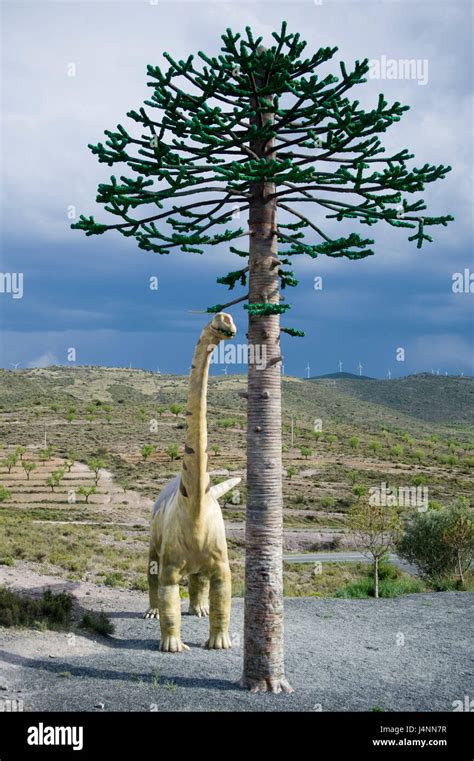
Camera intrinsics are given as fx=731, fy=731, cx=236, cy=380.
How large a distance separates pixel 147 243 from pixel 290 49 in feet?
11.6

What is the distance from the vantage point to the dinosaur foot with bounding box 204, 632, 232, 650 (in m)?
12.2

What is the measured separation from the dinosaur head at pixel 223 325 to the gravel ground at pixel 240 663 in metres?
4.89

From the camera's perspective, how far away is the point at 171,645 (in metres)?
11.9

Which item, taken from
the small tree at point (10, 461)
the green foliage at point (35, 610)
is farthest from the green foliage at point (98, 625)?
the small tree at point (10, 461)

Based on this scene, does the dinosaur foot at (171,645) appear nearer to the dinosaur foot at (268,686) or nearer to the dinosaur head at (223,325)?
the dinosaur foot at (268,686)

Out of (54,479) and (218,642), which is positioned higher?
(54,479)

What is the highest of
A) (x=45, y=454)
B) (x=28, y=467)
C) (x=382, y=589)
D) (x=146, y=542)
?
(x=45, y=454)

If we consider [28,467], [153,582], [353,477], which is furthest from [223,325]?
[353,477]

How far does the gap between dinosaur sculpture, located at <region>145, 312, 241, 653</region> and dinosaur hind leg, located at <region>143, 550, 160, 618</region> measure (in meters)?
1.65

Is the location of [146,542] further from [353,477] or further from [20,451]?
[20,451]

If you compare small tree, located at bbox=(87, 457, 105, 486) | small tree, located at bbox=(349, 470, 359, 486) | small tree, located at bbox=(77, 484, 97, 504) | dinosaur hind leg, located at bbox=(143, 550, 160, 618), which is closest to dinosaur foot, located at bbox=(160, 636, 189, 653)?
dinosaur hind leg, located at bbox=(143, 550, 160, 618)

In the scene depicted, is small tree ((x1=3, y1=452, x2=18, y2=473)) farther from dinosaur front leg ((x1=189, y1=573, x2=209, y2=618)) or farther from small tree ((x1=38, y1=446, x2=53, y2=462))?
dinosaur front leg ((x1=189, y1=573, x2=209, y2=618))

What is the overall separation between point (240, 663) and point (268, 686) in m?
1.46

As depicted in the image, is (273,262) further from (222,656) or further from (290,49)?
(222,656)
